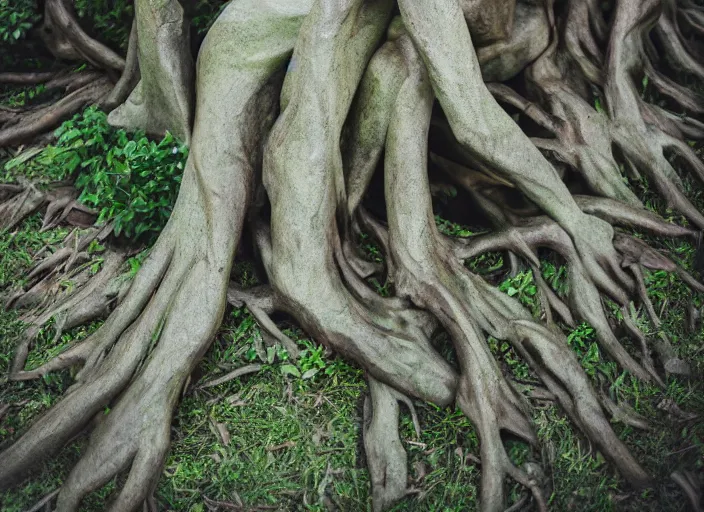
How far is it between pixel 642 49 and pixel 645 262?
146cm

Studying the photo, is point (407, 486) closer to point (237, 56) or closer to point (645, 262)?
point (645, 262)

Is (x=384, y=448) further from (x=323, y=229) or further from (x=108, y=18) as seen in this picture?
(x=108, y=18)

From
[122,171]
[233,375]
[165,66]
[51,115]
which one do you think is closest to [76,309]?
[122,171]

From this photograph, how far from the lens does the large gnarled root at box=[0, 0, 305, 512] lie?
4242 mm

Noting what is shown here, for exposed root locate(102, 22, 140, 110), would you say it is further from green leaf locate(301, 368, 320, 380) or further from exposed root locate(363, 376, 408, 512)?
exposed root locate(363, 376, 408, 512)

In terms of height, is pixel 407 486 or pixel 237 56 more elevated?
pixel 237 56

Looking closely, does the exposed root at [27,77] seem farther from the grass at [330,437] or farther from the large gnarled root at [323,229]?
the large gnarled root at [323,229]

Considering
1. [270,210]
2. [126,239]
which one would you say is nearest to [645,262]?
[270,210]

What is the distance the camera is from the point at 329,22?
446 cm

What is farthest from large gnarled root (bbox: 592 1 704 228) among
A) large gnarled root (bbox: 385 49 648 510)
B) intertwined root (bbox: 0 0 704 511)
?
large gnarled root (bbox: 385 49 648 510)

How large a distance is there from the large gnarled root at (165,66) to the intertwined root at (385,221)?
15 millimetres

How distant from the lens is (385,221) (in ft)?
17.5

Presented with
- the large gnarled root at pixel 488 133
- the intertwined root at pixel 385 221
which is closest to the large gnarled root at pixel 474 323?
the intertwined root at pixel 385 221

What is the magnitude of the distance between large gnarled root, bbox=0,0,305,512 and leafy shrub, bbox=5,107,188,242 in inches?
17.2
